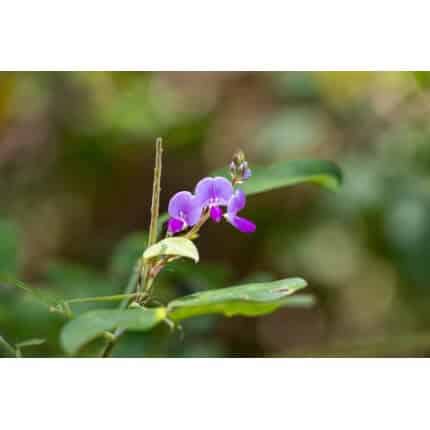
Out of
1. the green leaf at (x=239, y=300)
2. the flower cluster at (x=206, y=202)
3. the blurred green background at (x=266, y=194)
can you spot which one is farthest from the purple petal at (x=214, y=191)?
the blurred green background at (x=266, y=194)

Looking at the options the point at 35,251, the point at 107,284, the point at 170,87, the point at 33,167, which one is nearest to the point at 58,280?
the point at 107,284

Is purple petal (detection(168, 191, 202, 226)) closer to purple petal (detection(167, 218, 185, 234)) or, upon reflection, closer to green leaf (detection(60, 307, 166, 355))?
purple petal (detection(167, 218, 185, 234))

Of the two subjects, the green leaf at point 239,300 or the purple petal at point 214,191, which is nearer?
the green leaf at point 239,300

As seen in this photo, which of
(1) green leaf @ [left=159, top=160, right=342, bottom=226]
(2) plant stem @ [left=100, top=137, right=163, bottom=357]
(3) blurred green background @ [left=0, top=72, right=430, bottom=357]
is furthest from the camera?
(3) blurred green background @ [left=0, top=72, right=430, bottom=357]

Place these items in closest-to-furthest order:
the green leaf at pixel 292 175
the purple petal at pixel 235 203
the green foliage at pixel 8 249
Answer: the purple petal at pixel 235 203 < the green leaf at pixel 292 175 < the green foliage at pixel 8 249

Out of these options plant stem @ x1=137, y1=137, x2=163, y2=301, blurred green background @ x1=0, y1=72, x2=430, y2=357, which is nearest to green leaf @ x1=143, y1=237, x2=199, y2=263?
plant stem @ x1=137, y1=137, x2=163, y2=301

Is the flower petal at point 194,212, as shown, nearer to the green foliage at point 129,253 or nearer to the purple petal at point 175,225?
the purple petal at point 175,225

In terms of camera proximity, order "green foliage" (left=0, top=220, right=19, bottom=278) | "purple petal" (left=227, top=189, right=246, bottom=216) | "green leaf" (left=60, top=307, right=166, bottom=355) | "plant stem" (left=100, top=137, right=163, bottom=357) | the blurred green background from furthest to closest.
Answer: the blurred green background → "green foliage" (left=0, top=220, right=19, bottom=278) → "purple petal" (left=227, top=189, right=246, bottom=216) → "plant stem" (left=100, top=137, right=163, bottom=357) → "green leaf" (left=60, top=307, right=166, bottom=355)
